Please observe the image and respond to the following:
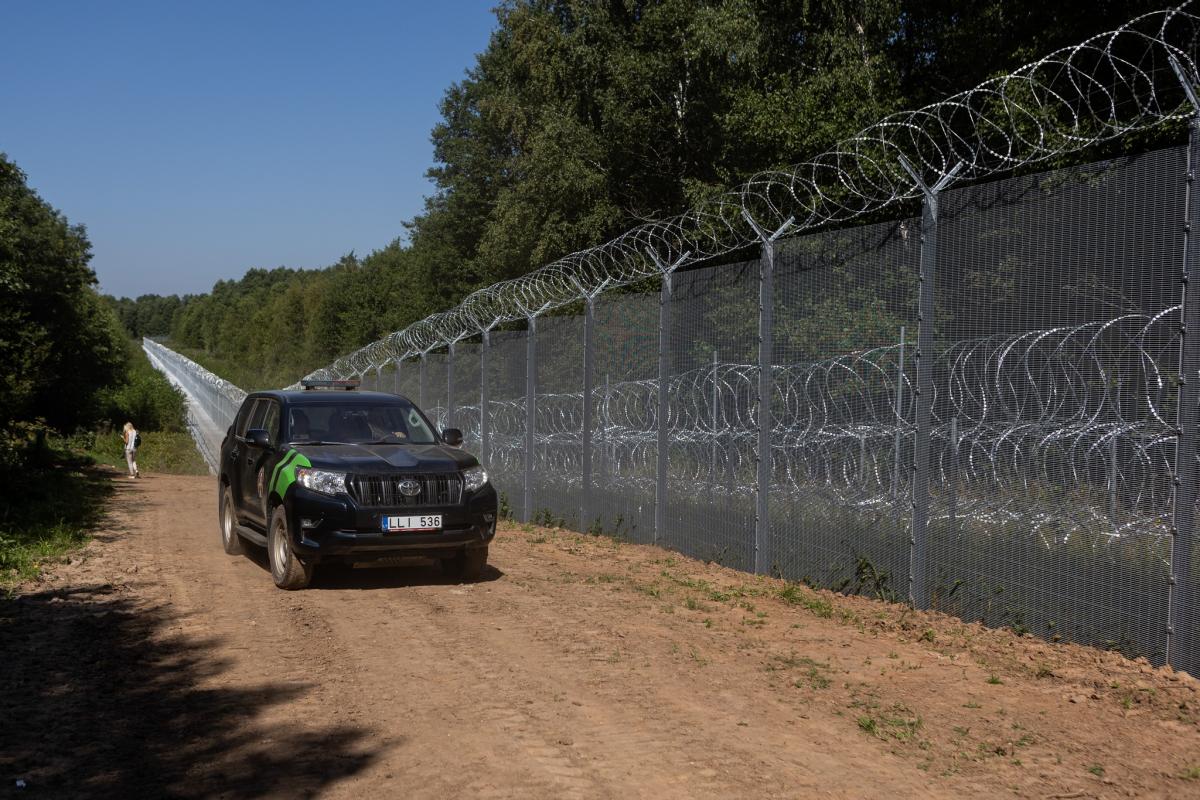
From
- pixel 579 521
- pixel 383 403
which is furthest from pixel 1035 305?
pixel 579 521

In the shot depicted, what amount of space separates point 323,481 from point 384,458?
0.59 metres

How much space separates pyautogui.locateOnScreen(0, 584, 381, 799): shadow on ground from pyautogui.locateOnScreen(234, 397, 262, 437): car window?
4156 millimetres

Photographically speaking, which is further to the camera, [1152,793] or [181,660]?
[181,660]

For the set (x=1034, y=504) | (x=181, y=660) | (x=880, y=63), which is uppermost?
(x=880, y=63)

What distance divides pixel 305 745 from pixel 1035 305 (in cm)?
476

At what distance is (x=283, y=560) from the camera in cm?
980

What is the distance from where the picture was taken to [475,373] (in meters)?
17.4

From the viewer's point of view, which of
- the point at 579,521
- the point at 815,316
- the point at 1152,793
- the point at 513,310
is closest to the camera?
the point at 1152,793

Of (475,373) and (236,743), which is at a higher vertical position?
(475,373)

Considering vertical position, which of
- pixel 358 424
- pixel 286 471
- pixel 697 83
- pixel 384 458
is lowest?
pixel 286 471

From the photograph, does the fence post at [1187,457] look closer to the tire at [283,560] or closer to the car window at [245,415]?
the tire at [283,560]

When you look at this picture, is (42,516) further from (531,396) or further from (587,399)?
(587,399)

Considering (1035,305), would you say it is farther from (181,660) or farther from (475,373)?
(475,373)

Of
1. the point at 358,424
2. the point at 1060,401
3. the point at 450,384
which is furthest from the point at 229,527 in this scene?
the point at 1060,401
